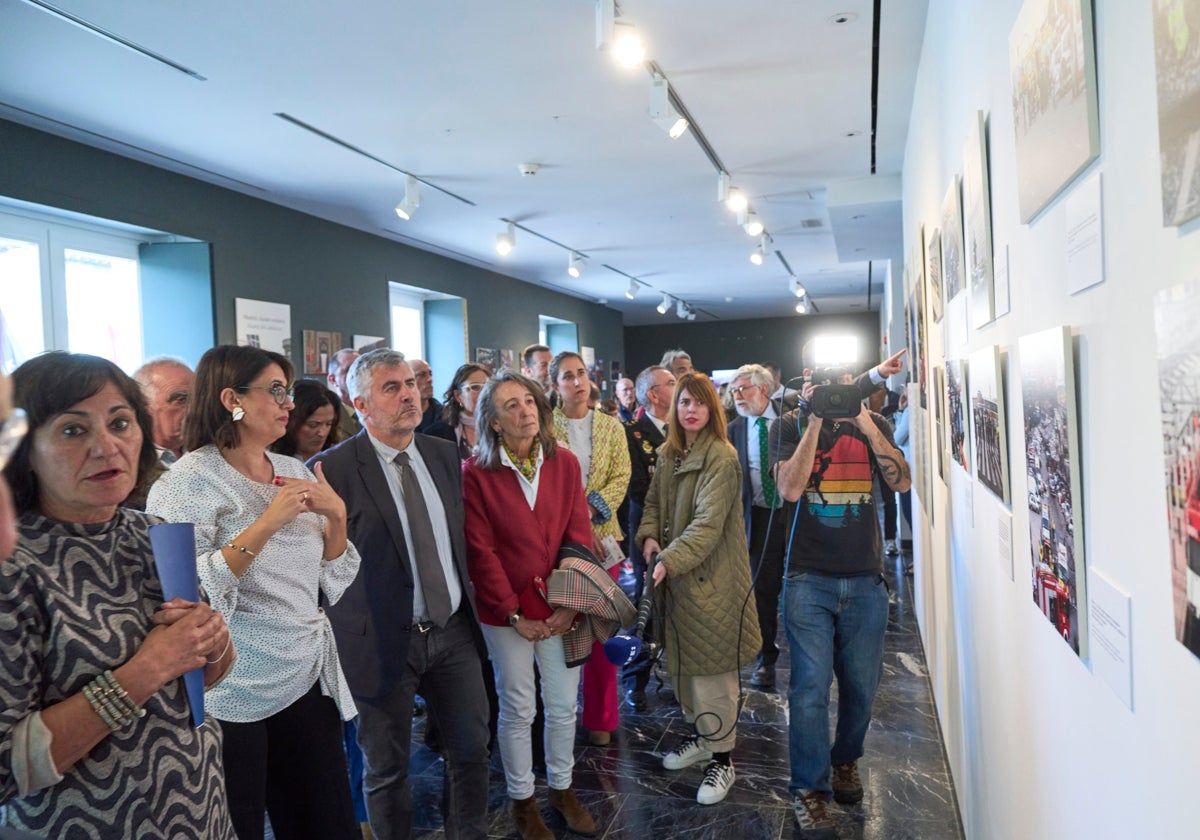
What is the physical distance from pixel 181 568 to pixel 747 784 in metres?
2.70

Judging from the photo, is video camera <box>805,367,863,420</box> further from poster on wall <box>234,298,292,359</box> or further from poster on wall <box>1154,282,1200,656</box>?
poster on wall <box>234,298,292,359</box>

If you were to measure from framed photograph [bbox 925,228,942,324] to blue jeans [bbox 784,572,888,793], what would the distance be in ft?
3.63

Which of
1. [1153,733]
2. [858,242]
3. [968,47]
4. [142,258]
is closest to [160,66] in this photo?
[142,258]

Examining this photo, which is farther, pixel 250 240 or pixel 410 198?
pixel 250 240

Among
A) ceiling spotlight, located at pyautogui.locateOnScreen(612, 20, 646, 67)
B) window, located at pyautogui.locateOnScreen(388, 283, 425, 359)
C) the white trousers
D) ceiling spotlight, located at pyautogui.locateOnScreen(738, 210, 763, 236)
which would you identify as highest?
ceiling spotlight, located at pyautogui.locateOnScreen(738, 210, 763, 236)

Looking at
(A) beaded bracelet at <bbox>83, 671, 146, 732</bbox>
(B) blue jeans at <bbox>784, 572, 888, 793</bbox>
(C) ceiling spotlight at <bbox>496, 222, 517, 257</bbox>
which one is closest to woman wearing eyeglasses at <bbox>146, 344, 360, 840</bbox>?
(A) beaded bracelet at <bbox>83, 671, 146, 732</bbox>

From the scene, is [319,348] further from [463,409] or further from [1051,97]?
[1051,97]

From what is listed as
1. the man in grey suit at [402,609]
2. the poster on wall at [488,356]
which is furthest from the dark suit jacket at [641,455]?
the poster on wall at [488,356]

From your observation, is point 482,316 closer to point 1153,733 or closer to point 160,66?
point 160,66

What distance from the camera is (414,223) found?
27.2ft

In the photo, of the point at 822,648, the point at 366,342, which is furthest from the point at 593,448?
the point at 366,342

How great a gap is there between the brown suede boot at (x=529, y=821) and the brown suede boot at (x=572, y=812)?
13 cm

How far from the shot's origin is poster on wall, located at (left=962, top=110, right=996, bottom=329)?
1856mm

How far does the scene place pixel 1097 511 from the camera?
1.08 meters
